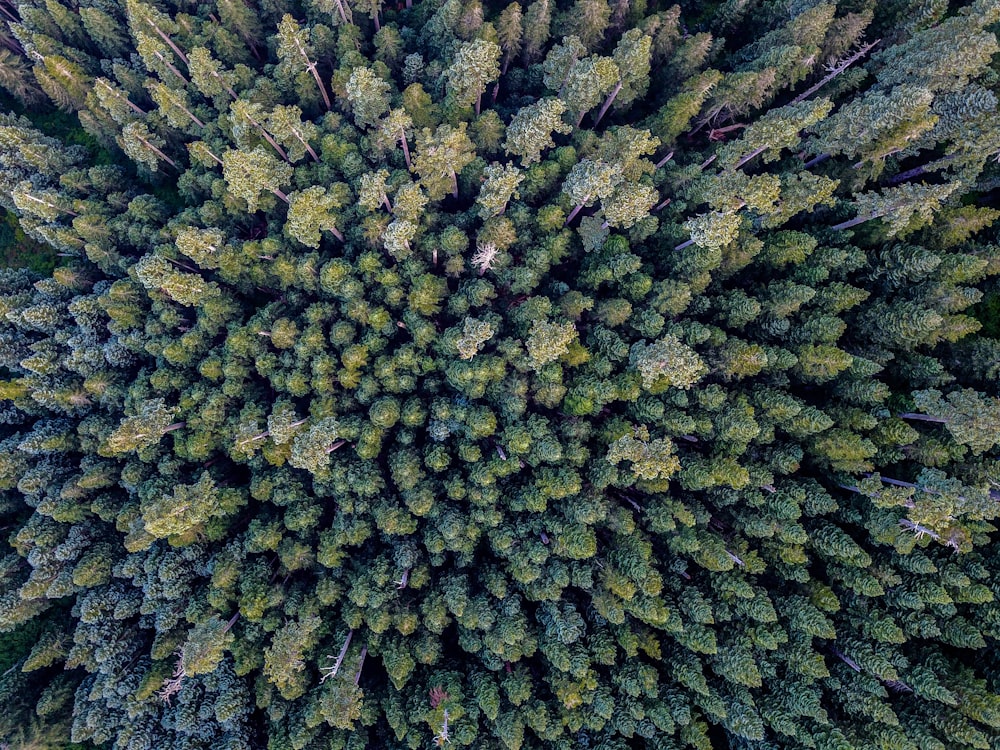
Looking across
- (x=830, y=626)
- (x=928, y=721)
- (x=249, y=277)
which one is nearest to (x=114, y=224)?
(x=249, y=277)

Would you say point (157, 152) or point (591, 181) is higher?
point (157, 152)

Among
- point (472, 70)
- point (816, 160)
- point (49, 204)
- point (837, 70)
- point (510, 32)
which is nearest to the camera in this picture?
point (472, 70)

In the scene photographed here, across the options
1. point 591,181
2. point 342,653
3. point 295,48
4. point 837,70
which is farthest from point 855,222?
point 342,653

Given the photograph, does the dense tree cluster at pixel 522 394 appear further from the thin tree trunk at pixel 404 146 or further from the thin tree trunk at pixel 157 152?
the thin tree trunk at pixel 404 146

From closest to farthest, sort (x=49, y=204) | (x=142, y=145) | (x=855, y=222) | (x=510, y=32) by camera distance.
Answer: (x=855, y=222), (x=510, y=32), (x=49, y=204), (x=142, y=145)

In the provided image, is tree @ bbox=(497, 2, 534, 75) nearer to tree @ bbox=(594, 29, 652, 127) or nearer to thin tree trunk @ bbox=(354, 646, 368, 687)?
tree @ bbox=(594, 29, 652, 127)

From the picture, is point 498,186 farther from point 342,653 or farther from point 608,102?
point 342,653

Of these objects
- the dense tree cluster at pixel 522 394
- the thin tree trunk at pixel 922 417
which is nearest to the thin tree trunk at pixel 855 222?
the dense tree cluster at pixel 522 394

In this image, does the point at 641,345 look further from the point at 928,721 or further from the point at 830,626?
the point at 928,721
